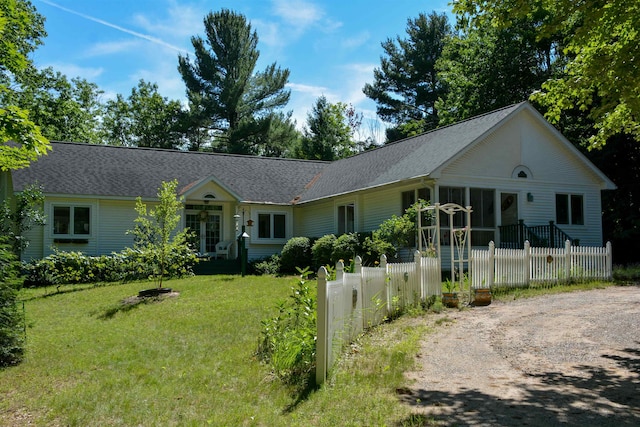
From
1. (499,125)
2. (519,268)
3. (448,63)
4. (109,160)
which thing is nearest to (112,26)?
(109,160)

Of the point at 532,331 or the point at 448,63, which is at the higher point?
the point at 448,63

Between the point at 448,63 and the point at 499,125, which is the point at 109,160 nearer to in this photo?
the point at 499,125

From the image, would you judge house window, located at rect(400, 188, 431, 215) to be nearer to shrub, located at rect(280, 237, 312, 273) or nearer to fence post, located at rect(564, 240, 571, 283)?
shrub, located at rect(280, 237, 312, 273)

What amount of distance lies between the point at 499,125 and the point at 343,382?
49.0 feet

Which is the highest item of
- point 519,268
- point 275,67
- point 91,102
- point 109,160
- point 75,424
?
point 275,67

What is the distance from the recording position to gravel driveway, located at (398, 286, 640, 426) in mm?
5641

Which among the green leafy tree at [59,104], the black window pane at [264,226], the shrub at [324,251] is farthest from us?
the green leafy tree at [59,104]

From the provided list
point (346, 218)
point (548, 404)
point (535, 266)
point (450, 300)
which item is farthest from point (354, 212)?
point (548, 404)

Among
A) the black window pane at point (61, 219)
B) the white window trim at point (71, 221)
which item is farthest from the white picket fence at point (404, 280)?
the black window pane at point (61, 219)

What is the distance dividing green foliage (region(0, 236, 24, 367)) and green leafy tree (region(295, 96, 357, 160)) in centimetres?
3741

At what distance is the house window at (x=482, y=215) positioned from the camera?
19.8 meters

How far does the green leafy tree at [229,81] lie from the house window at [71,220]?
22.6 m

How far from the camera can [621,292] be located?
46.0ft

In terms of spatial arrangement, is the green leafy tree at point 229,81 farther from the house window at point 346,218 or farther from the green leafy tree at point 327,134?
the house window at point 346,218
